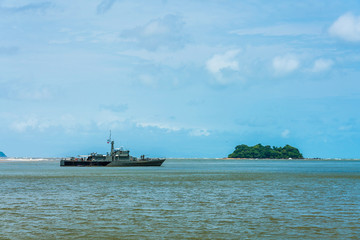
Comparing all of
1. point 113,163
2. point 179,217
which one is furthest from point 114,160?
point 179,217

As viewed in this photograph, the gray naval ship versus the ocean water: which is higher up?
the gray naval ship

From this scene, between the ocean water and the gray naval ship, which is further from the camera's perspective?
the gray naval ship

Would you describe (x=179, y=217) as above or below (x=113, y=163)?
below

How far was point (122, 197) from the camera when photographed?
47.2m

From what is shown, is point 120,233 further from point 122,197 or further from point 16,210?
point 122,197

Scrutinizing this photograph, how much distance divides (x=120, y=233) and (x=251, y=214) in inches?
444

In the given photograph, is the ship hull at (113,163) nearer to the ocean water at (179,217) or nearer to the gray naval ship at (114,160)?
the gray naval ship at (114,160)

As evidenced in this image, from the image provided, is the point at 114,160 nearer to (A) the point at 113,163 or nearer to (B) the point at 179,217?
(A) the point at 113,163

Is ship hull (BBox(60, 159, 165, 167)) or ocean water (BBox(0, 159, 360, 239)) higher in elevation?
ship hull (BBox(60, 159, 165, 167))

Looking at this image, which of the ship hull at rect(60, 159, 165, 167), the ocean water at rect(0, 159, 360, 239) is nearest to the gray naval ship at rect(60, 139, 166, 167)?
the ship hull at rect(60, 159, 165, 167)

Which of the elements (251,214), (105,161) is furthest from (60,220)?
(105,161)

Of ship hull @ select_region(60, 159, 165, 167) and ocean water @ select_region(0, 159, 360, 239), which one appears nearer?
ocean water @ select_region(0, 159, 360, 239)

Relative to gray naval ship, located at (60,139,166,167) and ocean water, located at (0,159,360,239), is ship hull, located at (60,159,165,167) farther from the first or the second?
ocean water, located at (0,159,360,239)

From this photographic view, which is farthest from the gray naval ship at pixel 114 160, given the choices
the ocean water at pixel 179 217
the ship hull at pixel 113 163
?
the ocean water at pixel 179 217
